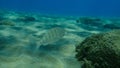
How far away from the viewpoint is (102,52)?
3.28 m

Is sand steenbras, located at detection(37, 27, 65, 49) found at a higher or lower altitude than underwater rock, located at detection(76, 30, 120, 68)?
higher

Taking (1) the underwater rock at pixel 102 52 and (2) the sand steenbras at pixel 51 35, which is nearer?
(1) the underwater rock at pixel 102 52

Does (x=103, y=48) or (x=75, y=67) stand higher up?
(x=103, y=48)

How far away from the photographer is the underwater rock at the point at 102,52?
10.4ft

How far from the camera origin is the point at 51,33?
3.91 meters

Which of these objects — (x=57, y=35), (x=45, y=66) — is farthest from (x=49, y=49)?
(x=45, y=66)

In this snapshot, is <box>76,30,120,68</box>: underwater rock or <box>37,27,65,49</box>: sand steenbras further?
<box>37,27,65,49</box>: sand steenbras

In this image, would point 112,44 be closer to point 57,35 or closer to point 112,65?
point 112,65

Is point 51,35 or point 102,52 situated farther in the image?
point 51,35

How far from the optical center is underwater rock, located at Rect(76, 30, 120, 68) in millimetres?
3184

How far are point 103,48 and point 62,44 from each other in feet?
4.87

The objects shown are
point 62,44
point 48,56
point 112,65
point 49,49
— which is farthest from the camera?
point 62,44

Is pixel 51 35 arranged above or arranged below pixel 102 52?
above

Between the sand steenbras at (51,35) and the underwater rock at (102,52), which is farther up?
the sand steenbras at (51,35)
